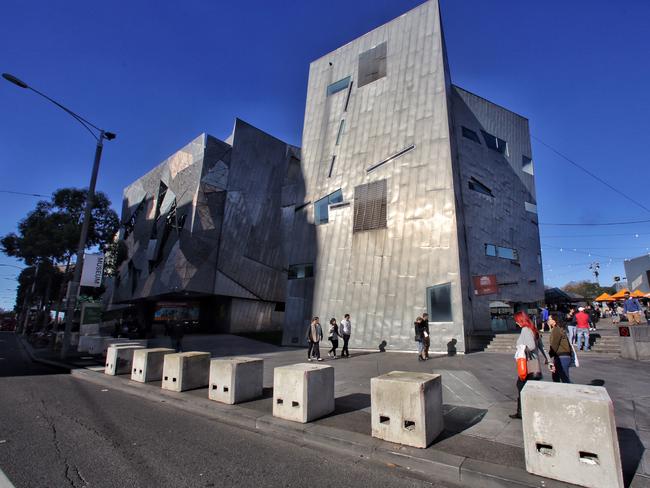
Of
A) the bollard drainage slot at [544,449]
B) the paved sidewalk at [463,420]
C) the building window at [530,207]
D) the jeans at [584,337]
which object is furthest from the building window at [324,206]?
the bollard drainage slot at [544,449]

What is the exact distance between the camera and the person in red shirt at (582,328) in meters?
13.9

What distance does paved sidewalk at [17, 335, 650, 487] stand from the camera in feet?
13.6

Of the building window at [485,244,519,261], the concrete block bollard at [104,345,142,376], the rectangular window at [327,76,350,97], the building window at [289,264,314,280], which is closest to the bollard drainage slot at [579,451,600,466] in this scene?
the concrete block bollard at [104,345,142,376]

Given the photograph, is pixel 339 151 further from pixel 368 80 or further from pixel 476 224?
pixel 476 224

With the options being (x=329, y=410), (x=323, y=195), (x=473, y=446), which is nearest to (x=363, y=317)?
(x=323, y=195)

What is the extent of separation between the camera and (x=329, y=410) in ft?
21.1

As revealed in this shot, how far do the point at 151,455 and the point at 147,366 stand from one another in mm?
5854

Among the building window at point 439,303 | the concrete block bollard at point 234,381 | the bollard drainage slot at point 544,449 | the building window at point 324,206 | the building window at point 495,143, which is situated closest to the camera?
the bollard drainage slot at point 544,449

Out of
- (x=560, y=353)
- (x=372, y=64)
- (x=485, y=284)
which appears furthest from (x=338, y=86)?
(x=560, y=353)

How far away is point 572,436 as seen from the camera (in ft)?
12.5

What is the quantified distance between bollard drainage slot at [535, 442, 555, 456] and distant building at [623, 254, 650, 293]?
45.6 m

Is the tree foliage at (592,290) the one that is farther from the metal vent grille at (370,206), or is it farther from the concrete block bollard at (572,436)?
the concrete block bollard at (572,436)

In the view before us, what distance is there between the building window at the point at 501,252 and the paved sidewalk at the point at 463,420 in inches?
393

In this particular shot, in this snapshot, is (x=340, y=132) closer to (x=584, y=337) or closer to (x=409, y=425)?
(x=584, y=337)
